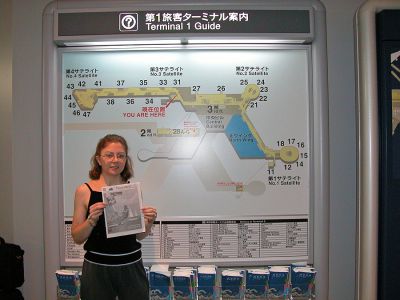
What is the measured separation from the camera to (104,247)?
178 centimetres

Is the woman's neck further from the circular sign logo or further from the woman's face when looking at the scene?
the circular sign logo

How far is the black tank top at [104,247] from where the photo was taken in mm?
1780

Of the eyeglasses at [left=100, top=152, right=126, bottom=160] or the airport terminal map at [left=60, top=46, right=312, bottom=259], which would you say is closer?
the eyeglasses at [left=100, top=152, right=126, bottom=160]

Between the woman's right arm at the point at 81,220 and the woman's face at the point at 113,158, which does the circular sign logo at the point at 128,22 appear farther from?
the woman's right arm at the point at 81,220

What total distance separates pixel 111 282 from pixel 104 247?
0.21 meters

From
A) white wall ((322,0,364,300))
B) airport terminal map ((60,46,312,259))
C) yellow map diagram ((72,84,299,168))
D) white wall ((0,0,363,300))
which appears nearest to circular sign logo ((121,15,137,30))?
airport terminal map ((60,46,312,259))

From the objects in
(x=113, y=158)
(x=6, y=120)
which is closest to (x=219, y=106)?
(x=113, y=158)

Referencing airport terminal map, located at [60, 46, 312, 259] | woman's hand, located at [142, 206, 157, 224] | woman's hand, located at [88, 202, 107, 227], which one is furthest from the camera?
airport terminal map, located at [60, 46, 312, 259]

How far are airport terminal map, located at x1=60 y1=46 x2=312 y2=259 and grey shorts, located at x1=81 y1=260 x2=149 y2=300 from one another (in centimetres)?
32

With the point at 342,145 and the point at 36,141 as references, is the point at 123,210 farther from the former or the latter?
the point at 342,145

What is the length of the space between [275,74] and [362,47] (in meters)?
0.54

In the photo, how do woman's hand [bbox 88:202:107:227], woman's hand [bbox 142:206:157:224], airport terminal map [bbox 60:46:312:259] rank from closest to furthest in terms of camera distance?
1. woman's hand [bbox 88:202:107:227]
2. woman's hand [bbox 142:206:157:224]
3. airport terminal map [bbox 60:46:312:259]

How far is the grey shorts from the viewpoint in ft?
5.84

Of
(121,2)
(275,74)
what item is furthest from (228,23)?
(121,2)
